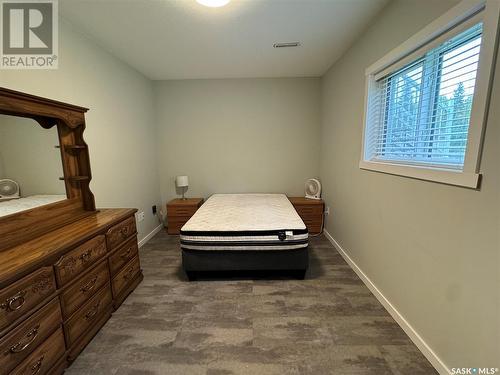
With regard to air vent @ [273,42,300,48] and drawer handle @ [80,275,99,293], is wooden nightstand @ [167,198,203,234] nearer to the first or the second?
drawer handle @ [80,275,99,293]

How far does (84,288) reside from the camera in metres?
1.53

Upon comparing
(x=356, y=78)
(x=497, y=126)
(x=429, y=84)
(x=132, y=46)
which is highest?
(x=132, y=46)

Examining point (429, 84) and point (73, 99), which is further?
point (73, 99)

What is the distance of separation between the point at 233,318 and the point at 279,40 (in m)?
2.73

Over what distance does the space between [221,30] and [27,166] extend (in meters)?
1.96

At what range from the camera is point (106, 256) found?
175 centimetres

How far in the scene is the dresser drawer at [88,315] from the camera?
4.65 feet

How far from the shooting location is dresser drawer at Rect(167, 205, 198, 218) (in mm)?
3525

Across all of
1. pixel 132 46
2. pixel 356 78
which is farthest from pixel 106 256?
pixel 356 78

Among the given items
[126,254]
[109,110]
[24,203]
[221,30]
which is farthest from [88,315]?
[221,30]

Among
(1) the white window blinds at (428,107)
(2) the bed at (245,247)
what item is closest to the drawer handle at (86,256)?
(2) the bed at (245,247)

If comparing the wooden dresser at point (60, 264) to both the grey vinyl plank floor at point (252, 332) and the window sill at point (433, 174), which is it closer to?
the grey vinyl plank floor at point (252, 332)

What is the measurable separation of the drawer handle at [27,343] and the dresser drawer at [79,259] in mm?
236

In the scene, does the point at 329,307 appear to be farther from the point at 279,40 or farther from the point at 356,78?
the point at 279,40
